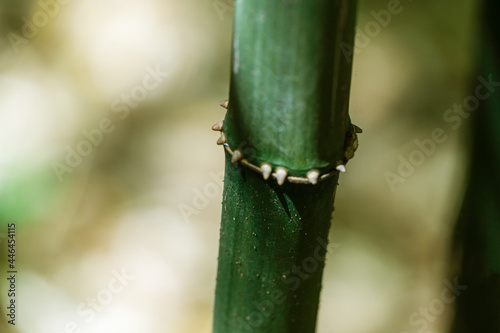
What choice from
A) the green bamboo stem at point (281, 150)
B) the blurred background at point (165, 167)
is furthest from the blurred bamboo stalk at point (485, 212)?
the green bamboo stem at point (281, 150)

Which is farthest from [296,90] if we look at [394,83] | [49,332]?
[49,332]

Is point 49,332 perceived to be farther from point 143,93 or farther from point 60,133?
point 143,93

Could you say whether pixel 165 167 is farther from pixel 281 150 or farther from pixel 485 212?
pixel 281 150

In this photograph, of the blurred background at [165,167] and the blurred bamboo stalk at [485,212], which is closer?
the blurred bamboo stalk at [485,212]

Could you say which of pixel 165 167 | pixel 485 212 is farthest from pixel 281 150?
pixel 165 167

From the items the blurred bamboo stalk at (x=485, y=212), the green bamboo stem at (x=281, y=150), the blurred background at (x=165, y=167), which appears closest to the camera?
the green bamboo stem at (x=281, y=150)

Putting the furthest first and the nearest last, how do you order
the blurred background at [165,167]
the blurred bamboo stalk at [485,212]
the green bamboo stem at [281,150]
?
the blurred background at [165,167] < the blurred bamboo stalk at [485,212] < the green bamboo stem at [281,150]

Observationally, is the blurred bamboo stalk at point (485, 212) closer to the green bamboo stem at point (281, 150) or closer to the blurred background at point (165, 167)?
the blurred background at point (165, 167)
